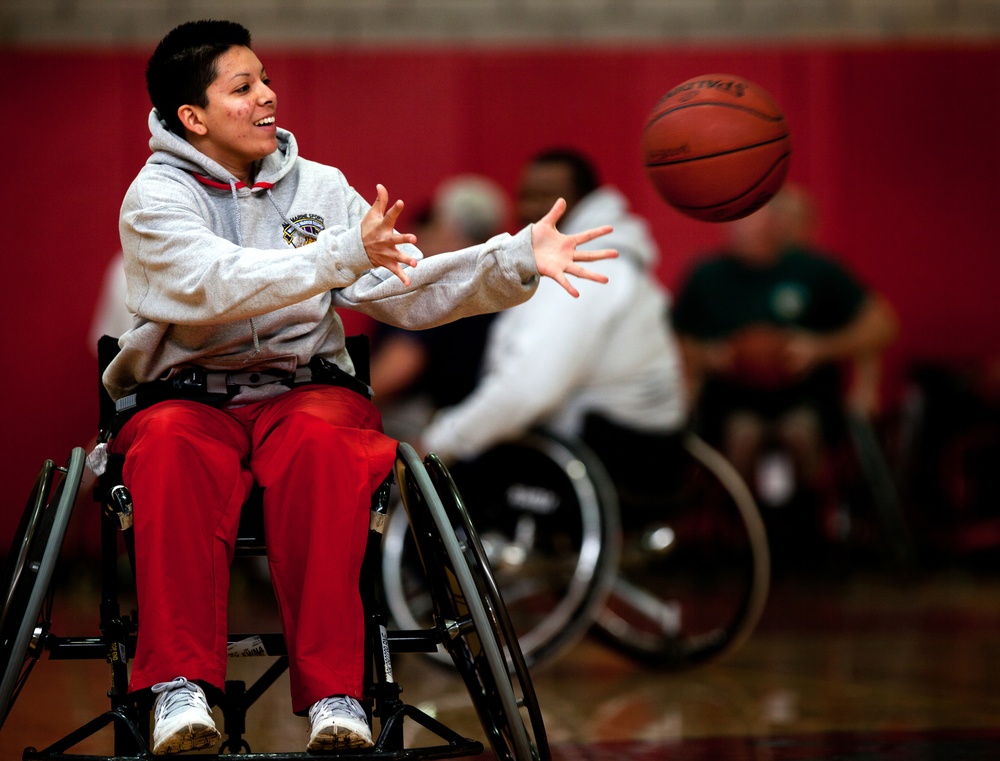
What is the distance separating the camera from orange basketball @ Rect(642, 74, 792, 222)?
2559 millimetres

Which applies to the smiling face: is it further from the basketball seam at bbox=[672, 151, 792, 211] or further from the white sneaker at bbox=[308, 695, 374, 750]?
the white sneaker at bbox=[308, 695, 374, 750]

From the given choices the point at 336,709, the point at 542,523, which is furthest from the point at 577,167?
the point at 336,709

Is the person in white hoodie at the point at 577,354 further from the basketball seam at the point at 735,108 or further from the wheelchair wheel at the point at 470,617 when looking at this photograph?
the wheelchair wheel at the point at 470,617

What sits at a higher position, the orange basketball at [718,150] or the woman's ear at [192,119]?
the woman's ear at [192,119]

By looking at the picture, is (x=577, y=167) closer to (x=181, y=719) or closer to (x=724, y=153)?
(x=724, y=153)

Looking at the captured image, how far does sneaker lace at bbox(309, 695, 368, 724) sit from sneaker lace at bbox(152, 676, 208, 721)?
15 cm

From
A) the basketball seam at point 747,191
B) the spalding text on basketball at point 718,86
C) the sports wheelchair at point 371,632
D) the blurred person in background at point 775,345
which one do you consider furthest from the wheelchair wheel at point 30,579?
the blurred person in background at point 775,345

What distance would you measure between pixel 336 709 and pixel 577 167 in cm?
220

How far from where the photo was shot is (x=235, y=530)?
2090 mm

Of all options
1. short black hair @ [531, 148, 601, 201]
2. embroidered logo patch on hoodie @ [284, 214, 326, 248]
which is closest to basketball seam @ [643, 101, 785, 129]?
embroidered logo patch on hoodie @ [284, 214, 326, 248]

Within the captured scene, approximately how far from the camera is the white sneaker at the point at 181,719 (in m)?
1.87

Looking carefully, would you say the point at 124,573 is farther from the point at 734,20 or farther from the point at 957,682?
the point at 734,20

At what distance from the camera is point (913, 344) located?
5.88 metres

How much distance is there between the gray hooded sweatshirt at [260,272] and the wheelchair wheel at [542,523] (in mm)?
1150
